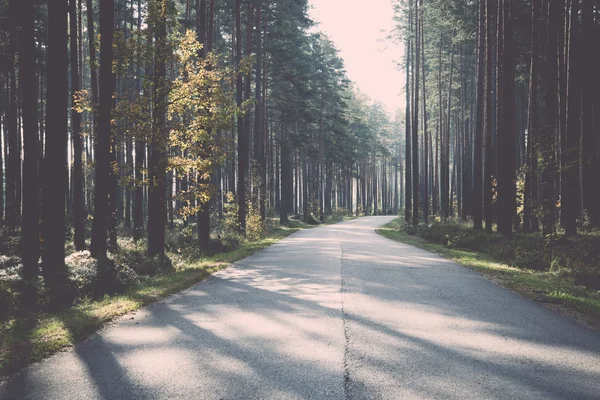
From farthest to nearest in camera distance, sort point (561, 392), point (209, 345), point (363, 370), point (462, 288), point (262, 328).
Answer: point (462, 288) → point (262, 328) → point (209, 345) → point (363, 370) → point (561, 392)

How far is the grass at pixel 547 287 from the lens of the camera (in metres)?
6.75

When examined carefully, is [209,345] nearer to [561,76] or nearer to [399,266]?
[399,266]

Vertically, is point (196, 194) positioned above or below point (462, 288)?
above

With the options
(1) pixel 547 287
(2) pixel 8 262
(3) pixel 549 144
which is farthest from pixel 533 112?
(2) pixel 8 262

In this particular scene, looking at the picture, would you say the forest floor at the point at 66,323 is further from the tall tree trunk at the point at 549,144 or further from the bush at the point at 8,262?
the tall tree trunk at the point at 549,144

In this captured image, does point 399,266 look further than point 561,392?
Yes

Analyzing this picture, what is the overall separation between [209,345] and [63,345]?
6.26 feet

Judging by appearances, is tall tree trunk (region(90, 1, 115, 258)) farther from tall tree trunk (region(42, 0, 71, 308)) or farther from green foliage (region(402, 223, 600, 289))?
green foliage (region(402, 223, 600, 289))

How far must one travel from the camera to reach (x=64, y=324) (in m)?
6.07

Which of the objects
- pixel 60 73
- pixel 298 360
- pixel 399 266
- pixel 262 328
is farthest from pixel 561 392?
pixel 60 73

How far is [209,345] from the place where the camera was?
4961 millimetres

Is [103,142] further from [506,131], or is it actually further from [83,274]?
[506,131]

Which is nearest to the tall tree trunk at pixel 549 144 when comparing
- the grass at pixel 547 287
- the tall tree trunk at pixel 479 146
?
the grass at pixel 547 287

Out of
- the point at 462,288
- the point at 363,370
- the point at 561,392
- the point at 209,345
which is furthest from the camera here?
the point at 462,288
